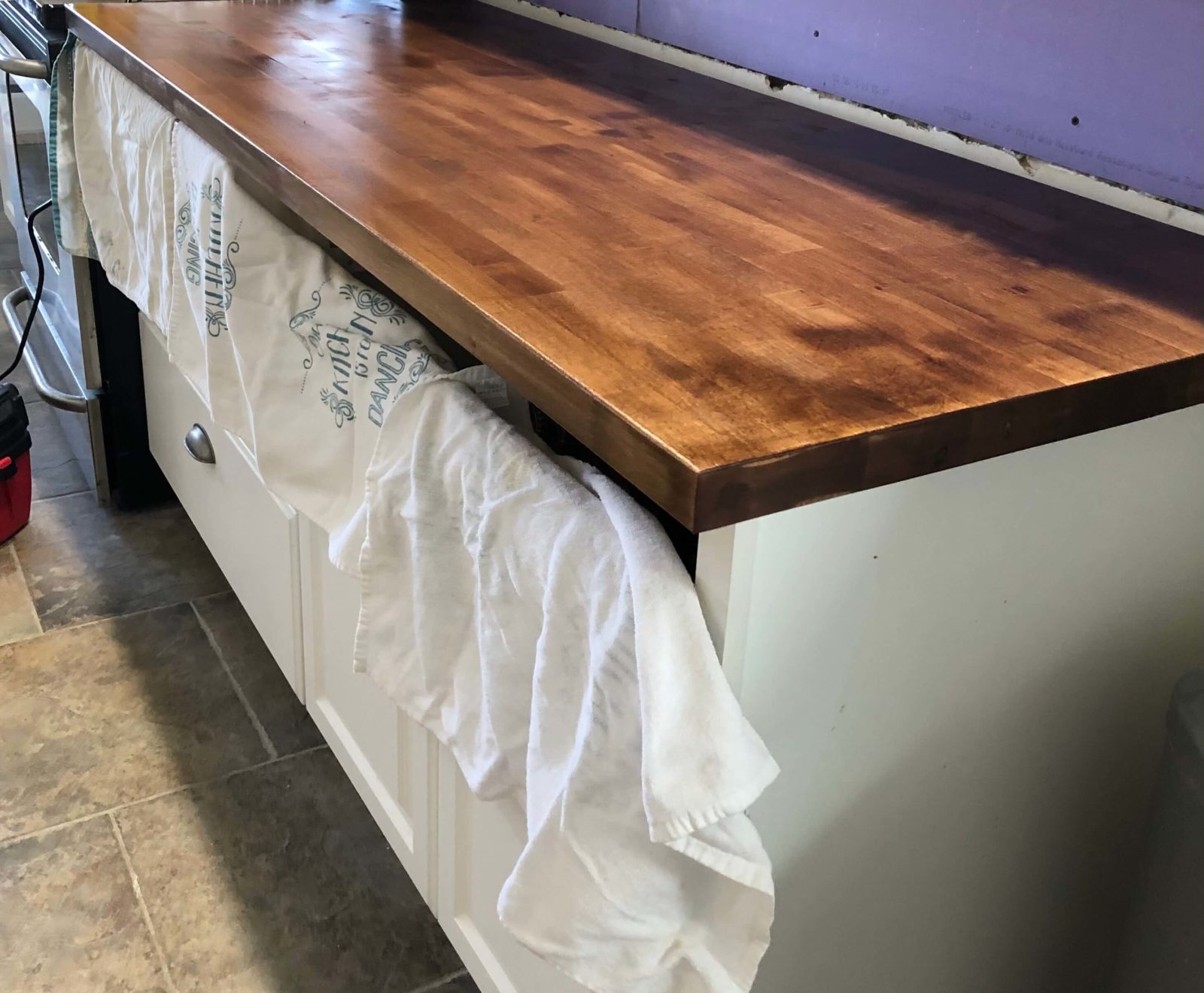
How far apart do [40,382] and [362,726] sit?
1163mm

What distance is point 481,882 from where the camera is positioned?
1148 mm

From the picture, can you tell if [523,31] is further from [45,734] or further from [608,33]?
[45,734]

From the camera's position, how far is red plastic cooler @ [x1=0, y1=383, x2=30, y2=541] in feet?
6.83

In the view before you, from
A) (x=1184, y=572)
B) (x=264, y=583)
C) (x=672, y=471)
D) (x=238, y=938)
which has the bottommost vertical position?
(x=238, y=938)

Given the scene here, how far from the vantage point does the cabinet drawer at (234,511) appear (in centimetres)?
152

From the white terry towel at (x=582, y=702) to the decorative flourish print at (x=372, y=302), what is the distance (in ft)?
0.39

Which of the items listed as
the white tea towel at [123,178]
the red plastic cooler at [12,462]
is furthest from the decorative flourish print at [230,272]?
the red plastic cooler at [12,462]

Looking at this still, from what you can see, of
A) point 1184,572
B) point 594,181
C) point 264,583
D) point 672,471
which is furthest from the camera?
point 264,583

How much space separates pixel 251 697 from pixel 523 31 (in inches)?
41.3

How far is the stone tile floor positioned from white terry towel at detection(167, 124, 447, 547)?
57 cm

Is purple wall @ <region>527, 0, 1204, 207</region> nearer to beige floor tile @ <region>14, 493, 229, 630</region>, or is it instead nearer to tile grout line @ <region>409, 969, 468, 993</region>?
tile grout line @ <region>409, 969, 468, 993</region>

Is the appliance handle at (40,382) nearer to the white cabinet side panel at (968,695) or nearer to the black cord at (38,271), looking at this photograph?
the black cord at (38,271)

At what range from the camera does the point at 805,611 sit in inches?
30.2

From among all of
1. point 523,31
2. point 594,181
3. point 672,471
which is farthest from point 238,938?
point 523,31
